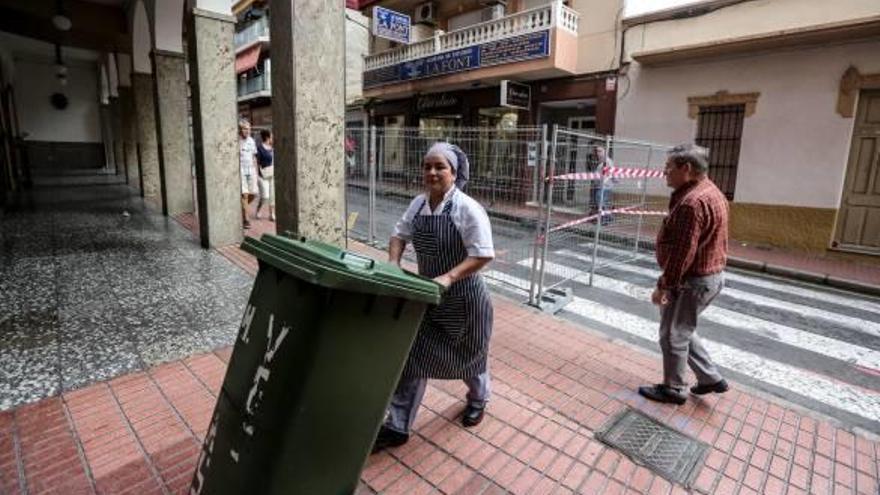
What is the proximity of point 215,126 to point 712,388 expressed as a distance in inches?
242

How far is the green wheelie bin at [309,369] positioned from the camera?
1.43 m

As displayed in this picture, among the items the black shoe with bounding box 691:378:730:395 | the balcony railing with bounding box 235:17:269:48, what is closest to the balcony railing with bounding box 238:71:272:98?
the balcony railing with bounding box 235:17:269:48

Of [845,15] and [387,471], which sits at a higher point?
[845,15]

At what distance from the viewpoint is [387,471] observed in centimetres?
237

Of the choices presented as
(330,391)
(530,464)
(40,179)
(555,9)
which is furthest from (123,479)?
(40,179)

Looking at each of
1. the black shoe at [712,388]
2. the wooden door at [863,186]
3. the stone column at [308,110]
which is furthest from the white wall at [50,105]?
the wooden door at [863,186]

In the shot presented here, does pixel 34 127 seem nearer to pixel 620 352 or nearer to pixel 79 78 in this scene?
pixel 79 78

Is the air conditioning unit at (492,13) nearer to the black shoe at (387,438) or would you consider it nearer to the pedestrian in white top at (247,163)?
the pedestrian in white top at (247,163)

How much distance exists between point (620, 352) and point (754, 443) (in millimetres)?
1213

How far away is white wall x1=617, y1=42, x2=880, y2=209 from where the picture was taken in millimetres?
8336

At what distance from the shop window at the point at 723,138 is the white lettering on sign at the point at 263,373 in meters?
10.5

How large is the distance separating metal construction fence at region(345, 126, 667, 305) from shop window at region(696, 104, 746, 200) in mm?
2086

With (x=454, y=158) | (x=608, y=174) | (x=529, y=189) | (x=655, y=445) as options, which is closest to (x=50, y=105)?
(x=529, y=189)

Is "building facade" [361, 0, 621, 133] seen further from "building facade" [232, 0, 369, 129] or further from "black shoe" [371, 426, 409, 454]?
"black shoe" [371, 426, 409, 454]
